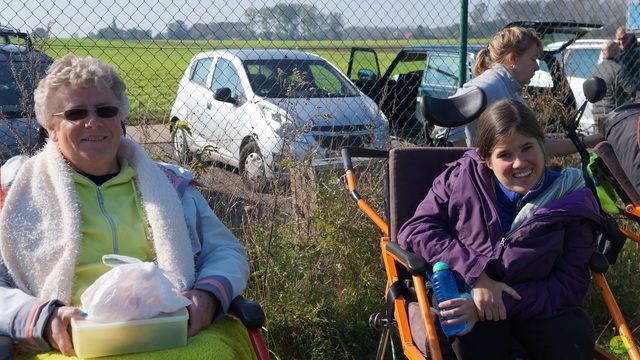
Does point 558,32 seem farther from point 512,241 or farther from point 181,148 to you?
point 512,241

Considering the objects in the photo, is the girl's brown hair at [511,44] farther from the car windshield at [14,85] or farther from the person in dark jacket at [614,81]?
the person in dark jacket at [614,81]

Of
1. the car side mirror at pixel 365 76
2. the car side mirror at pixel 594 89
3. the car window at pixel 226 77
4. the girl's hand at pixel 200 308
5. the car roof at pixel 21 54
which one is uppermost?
the car side mirror at pixel 594 89

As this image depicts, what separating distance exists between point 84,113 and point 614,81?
7.31 meters

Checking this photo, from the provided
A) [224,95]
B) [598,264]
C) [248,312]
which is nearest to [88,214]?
[248,312]

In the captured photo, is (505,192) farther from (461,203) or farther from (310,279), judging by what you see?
(310,279)

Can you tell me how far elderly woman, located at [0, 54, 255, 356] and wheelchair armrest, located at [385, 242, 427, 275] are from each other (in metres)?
0.61

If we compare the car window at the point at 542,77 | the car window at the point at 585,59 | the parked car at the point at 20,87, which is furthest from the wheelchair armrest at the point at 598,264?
the car window at the point at 585,59

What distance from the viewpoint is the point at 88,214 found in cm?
294

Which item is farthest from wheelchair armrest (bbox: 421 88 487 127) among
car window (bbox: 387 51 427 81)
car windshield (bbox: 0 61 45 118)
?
car window (bbox: 387 51 427 81)

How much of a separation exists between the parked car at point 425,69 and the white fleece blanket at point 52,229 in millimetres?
4740

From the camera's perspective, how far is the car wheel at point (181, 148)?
15.6ft

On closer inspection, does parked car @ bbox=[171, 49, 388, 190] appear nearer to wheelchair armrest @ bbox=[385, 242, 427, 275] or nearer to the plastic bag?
wheelchair armrest @ bbox=[385, 242, 427, 275]

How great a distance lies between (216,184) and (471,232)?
2.17 metres

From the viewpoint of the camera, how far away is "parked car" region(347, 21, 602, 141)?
805 cm
